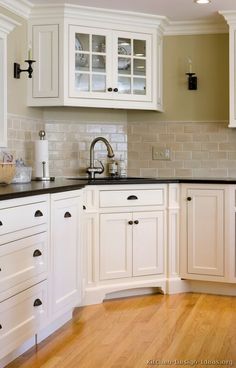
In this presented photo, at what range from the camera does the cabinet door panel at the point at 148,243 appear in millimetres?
4262

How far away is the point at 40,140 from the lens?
14.1ft

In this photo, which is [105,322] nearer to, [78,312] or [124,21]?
[78,312]

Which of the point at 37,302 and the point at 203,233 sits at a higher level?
the point at 203,233

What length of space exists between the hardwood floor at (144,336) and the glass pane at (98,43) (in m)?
1.94

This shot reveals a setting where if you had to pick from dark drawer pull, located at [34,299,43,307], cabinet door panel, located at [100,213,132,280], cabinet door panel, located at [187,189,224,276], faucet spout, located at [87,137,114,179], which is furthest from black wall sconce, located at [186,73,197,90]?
dark drawer pull, located at [34,299,43,307]

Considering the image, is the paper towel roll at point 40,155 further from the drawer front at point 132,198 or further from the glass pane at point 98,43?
the glass pane at point 98,43

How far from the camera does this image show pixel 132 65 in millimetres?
4613

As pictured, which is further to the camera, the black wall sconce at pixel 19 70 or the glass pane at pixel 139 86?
the glass pane at pixel 139 86

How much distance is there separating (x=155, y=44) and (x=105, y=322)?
A: 230 centimetres

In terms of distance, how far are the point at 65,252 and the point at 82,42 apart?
1790 mm

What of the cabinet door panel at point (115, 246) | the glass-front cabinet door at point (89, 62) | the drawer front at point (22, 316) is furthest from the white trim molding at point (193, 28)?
the drawer front at point (22, 316)

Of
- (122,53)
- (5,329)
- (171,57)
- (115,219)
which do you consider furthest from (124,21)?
(5,329)

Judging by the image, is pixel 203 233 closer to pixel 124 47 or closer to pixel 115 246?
pixel 115 246

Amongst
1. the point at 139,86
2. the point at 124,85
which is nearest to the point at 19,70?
the point at 124,85
